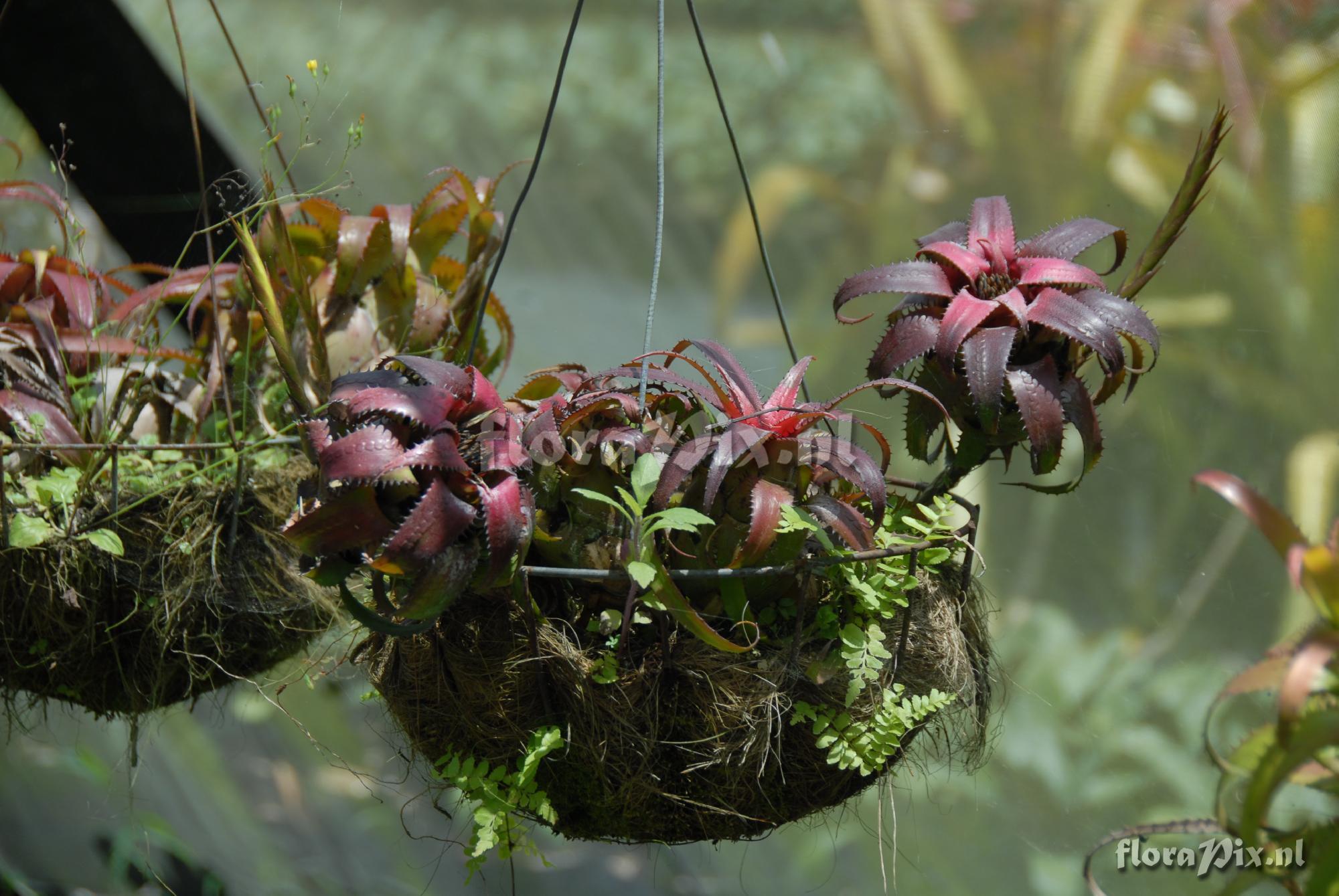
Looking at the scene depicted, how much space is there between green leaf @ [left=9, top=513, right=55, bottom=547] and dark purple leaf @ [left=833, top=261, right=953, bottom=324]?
2.51 feet

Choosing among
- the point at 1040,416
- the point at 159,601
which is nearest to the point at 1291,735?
the point at 1040,416

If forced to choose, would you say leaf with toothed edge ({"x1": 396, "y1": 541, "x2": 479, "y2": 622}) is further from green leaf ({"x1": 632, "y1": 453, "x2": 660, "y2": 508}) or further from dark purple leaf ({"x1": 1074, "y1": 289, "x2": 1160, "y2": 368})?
dark purple leaf ({"x1": 1074, "y1": 289, "x2": 1160, "y2": 368})

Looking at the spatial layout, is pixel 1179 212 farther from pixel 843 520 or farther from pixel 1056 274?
pixel 843 520

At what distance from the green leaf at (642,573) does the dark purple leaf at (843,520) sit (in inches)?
5.1

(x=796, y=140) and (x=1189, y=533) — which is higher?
(x=796, y=140)

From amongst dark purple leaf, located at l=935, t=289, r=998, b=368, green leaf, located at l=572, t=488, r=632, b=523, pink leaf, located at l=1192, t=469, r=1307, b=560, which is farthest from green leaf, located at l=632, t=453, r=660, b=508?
pink leaf, located at l=1192, t=469, r=1307, b=560

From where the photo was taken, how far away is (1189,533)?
1.54 m

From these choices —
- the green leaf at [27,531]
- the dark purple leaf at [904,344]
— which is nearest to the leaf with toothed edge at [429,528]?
the dark purple leaf at [904,344]

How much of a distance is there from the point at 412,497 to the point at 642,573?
157 mm

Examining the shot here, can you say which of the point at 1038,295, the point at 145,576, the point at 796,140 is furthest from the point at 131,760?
the point at 796,140

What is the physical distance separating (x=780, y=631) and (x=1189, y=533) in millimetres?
1034

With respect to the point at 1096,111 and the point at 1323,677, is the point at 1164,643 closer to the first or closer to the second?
the point at 1096,111

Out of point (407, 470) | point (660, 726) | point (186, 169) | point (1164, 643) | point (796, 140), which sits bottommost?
point (660, 726)

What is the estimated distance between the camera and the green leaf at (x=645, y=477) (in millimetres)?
698
